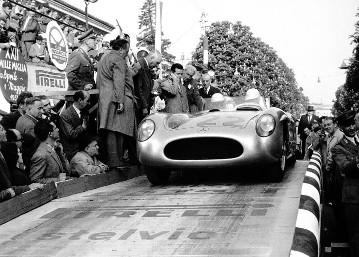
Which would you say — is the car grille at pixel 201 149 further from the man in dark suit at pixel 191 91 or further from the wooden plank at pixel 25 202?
the man in dark suit at pixel 191 91

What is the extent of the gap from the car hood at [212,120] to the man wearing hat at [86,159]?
1.10 m

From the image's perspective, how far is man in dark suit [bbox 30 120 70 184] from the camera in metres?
7.48

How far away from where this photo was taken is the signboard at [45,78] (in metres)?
10.9

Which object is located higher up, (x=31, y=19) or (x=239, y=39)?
(x=239, y=39)

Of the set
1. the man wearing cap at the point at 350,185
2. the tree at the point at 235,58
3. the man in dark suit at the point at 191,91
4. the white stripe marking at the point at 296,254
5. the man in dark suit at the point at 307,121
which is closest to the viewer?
the white stripe marking at the point at 296,254

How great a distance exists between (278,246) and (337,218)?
442cm

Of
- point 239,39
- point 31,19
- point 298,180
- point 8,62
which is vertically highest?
point 239,39

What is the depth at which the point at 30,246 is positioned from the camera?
478 centimetres

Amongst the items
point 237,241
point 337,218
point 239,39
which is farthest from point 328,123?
point 239,39

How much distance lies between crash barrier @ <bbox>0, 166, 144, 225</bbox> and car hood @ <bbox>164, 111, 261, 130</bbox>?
1.07m

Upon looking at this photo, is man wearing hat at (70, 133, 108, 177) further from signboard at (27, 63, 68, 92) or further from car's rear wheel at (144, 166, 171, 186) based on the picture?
signboard at (27, 63, 68, 92)

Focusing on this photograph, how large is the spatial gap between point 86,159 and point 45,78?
10.1ft

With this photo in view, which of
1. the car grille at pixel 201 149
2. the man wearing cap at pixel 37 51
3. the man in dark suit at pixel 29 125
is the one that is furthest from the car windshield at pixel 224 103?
the man wearing cap at pixel 37 51

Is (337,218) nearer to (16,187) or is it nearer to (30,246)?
(16,187)
